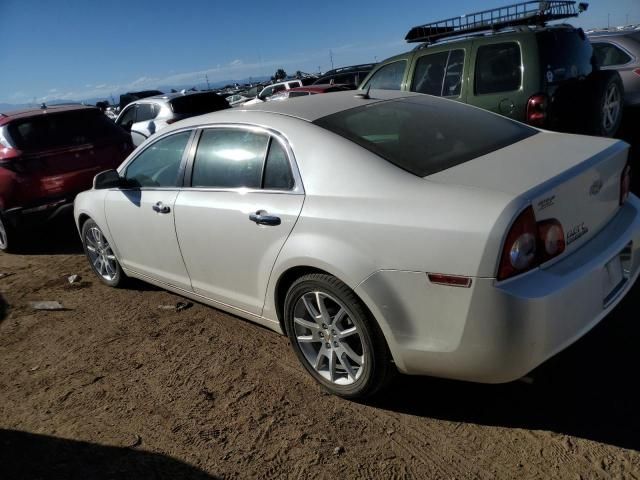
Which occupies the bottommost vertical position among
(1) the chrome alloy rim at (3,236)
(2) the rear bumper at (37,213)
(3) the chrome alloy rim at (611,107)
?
(1) the chrome alloy rim at (3,236)

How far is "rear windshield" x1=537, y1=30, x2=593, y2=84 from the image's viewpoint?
5.52m

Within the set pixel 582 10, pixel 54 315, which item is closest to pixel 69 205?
pixel 54 315

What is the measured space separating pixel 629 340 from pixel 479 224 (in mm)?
Result: 1605

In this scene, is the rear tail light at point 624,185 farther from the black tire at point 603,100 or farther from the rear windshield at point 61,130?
the rear windshield at point 61,130

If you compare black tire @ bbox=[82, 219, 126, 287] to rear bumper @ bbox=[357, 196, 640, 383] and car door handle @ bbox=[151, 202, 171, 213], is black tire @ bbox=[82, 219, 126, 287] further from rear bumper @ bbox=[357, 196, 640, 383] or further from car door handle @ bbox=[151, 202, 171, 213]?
rear bumper @ bbox=[357, 196, 640, 383]

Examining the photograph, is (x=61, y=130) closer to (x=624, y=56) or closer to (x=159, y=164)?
(x=159, y=164)

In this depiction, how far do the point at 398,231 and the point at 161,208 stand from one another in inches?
80.6

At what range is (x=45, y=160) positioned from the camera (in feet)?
21.1

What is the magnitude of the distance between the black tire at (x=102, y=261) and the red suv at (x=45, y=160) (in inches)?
60.5

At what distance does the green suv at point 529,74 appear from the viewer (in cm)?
544

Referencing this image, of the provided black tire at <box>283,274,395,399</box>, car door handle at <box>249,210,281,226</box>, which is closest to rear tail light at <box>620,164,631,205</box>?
black tire at <box>283,274,395,399</box>

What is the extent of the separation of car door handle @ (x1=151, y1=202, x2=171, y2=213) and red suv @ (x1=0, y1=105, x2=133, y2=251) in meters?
3.20

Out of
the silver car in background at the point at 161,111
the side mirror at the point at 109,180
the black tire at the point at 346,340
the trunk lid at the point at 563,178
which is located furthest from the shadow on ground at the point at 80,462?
the silver car in background at the point at 161,111

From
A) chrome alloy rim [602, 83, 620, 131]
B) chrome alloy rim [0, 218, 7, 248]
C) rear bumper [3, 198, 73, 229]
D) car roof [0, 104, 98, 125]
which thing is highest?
car roof [0, 104, 98, 125]
